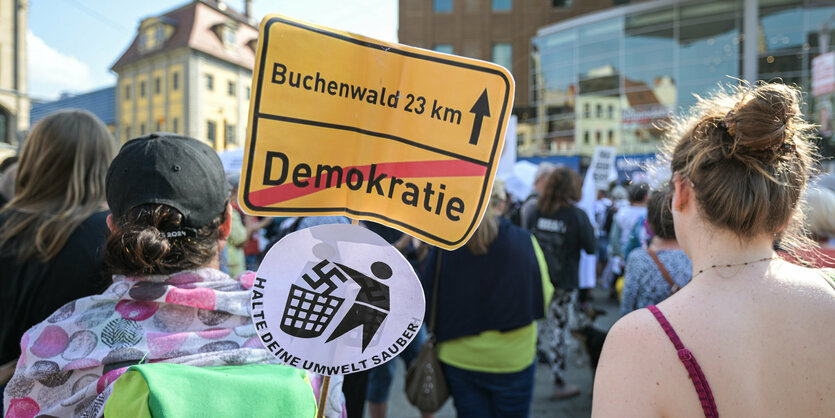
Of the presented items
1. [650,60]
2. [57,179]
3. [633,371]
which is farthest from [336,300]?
[650,60]

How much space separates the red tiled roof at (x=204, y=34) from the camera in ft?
95.6

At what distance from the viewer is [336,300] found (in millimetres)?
1163

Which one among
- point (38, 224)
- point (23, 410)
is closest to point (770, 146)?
point (23, 410)

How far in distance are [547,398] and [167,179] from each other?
152 inches

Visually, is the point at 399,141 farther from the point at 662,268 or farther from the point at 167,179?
the point at 662,268

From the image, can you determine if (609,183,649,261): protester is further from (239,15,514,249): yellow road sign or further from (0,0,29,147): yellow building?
(0,0,29,147): yellow building

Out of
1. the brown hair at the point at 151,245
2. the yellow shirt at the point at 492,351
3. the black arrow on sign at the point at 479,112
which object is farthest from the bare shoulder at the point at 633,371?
the yellow shirt at the point at 492,351

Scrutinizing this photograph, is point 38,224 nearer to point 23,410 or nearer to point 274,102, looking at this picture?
point 23,410

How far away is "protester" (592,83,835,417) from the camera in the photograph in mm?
1030

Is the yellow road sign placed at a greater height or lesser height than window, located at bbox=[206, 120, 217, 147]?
lesser

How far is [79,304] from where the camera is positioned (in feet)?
3.84

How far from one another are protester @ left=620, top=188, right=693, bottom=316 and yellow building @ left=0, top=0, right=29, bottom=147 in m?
15.3

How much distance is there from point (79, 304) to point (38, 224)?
75 centimetres

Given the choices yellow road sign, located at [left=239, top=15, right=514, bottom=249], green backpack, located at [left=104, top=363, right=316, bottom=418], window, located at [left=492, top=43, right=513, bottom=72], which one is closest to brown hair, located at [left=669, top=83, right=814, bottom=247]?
yellow road sign, located at [left=239, top=15, right=514, bottom=249]
